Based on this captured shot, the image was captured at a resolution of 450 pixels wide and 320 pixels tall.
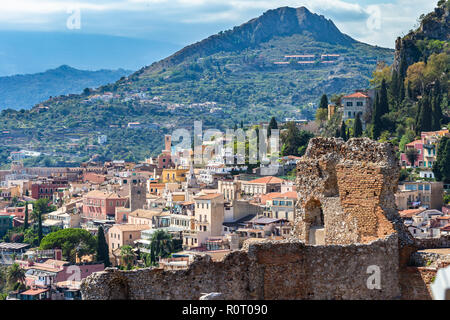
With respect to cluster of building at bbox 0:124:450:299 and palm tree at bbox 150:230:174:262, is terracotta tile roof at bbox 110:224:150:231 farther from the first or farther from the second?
palm tree at bbox 150:230:174:262

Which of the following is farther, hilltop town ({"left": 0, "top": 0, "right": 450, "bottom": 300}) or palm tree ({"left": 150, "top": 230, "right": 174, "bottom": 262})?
palm tree ({"left": 150, "top": 230, "right": 174, "bottom": 262})

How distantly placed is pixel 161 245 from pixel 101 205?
30204 mm

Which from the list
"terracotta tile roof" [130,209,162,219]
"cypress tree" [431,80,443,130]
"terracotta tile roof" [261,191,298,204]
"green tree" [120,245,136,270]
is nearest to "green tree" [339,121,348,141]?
"cypress tree" [431,80,443,130]

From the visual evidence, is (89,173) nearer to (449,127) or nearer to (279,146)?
(279,146)

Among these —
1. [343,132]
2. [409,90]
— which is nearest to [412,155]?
[343,132]

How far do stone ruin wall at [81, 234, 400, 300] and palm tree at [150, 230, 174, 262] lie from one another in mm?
62427

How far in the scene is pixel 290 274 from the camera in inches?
496

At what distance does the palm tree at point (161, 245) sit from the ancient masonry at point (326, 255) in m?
60.9

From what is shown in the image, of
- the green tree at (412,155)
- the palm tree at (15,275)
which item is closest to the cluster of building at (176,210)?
the palm tree at (15,275)

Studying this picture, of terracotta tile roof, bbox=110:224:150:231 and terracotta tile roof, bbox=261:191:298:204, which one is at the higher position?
terracotta tile roof, bbox=261:191:298:204

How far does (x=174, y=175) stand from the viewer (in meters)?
123

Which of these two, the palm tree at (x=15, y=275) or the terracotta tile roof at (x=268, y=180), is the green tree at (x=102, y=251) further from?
the terracotta tile roof at (x=268, y=180)

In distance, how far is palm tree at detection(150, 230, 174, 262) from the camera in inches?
2987

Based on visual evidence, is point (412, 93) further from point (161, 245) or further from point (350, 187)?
point (350, 187)
